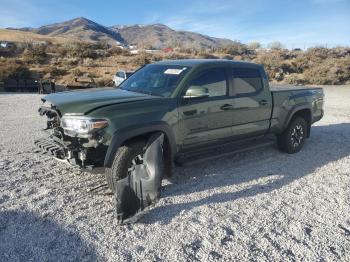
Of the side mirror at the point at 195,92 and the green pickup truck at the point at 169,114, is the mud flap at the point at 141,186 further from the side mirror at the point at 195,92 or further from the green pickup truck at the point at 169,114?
the side mirror at the point at 195,92

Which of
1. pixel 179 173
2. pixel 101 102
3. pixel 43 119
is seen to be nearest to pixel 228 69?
pixel 179 173

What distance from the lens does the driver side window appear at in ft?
17.8

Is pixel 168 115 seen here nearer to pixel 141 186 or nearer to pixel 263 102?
pixel 141 186

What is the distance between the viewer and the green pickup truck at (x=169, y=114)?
14.6 feet

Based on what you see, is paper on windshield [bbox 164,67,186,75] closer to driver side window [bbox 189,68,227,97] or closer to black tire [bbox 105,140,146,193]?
driver side window [bbox 189,68,227,97]

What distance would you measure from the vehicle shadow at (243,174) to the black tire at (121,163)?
0.62m

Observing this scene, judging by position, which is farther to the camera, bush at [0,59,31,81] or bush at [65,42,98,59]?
bush at [65,42,98,59]

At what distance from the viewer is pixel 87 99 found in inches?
187

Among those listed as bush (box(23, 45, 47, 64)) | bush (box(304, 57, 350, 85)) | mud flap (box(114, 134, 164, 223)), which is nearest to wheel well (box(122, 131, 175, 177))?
mud flap (box(114, 134, 164, 223))

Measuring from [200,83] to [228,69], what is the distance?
2.47ft

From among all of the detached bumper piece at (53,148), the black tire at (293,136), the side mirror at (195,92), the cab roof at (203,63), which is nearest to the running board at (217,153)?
the black tire at (293,136)

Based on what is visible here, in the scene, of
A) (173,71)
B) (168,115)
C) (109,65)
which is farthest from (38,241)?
(109,65)

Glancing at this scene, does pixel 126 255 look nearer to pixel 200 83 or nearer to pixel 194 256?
A: pixel 194 256

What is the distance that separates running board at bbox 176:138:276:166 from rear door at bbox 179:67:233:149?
0.19 meters
